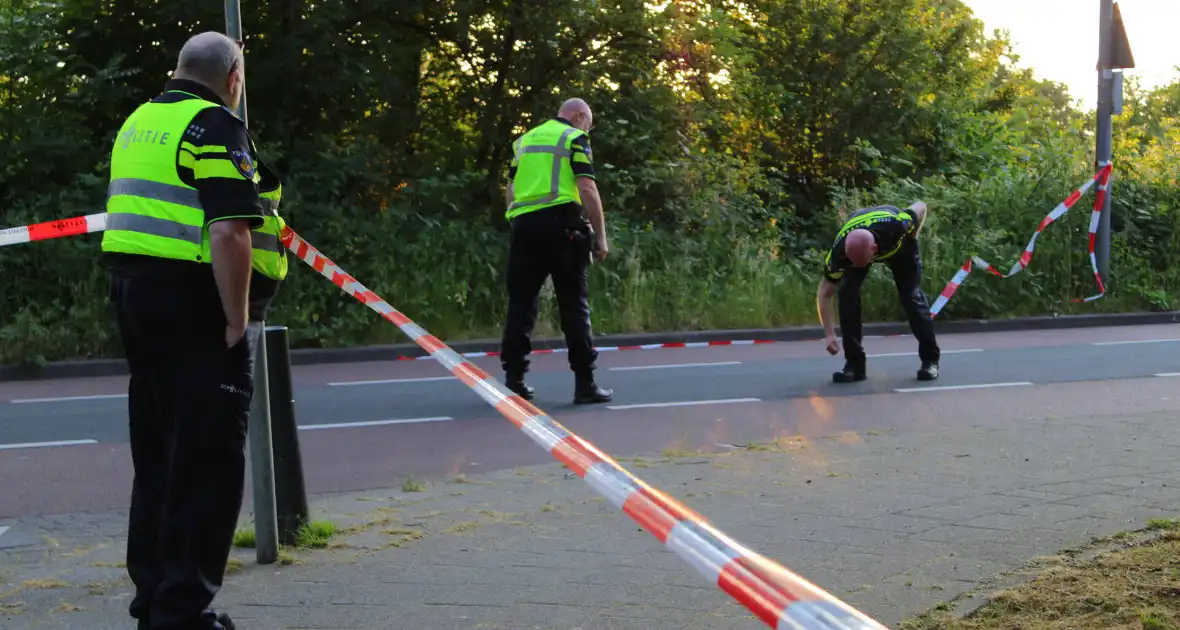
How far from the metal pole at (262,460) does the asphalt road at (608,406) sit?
1.77 meters

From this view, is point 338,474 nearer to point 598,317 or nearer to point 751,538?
point 751,538

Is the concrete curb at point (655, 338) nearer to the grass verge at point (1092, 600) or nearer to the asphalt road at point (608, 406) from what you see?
the asphalt road at point (608, 406)

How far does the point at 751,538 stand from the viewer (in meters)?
5.43

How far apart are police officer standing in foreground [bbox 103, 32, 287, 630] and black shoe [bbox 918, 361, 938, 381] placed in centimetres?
780

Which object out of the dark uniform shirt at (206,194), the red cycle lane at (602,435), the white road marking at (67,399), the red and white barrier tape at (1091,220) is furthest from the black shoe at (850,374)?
the dark uniform shirt at (206,194)

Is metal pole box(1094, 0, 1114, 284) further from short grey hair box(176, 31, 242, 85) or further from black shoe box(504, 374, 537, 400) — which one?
short grey hair box(176, 31, 242, 85)

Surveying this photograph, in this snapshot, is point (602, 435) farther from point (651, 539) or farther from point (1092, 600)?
point (1092, 600)

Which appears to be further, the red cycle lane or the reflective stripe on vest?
the reflective stripe on vest

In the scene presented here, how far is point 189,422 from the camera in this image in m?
3.88

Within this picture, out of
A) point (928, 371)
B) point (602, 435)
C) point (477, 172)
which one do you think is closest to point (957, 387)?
point (928, 371)

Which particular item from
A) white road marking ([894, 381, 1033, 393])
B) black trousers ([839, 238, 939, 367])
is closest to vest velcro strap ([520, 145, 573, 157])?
black trousers ([839, 238, 939, 367])

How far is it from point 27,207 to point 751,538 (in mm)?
10759

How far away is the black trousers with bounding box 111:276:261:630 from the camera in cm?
389

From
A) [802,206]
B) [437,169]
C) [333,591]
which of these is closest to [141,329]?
[333,591]
